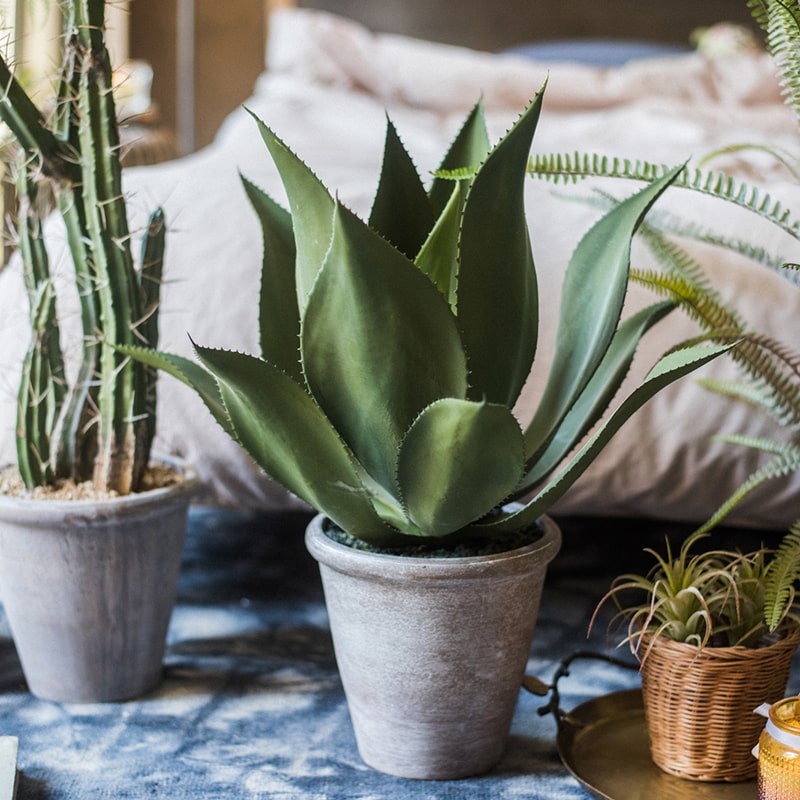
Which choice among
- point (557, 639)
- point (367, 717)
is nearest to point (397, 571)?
point (367, 717)

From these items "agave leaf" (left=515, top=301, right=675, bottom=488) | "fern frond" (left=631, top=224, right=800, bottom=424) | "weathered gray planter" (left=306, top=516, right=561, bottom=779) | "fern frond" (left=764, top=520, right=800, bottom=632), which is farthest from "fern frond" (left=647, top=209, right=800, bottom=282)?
"weathered gray planter" (left=306, top=516, right=561, bottom=779)

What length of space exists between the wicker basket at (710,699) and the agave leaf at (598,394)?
207 mm

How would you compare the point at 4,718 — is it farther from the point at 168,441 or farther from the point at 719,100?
the point at 719,100

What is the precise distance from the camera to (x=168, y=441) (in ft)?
4.86

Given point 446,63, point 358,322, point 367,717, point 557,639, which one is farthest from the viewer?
point 446,63

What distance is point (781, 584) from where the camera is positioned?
3.26 ft

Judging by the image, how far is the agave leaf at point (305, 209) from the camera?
0.95 meters

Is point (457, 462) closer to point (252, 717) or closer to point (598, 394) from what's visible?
point (598, 394)

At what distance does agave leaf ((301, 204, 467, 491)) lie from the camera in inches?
34.5

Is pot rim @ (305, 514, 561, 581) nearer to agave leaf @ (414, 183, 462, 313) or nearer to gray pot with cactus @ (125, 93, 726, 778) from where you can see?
gray pot with cactus @ (125, 93, 726, 778)

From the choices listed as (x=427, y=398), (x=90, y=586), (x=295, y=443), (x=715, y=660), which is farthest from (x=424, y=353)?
(x=90, y=586)

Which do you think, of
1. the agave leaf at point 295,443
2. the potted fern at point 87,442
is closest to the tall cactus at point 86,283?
the potted fern at point 87,442

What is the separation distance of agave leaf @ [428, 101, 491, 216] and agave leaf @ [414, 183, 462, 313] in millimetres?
80

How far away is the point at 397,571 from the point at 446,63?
2495 mm
